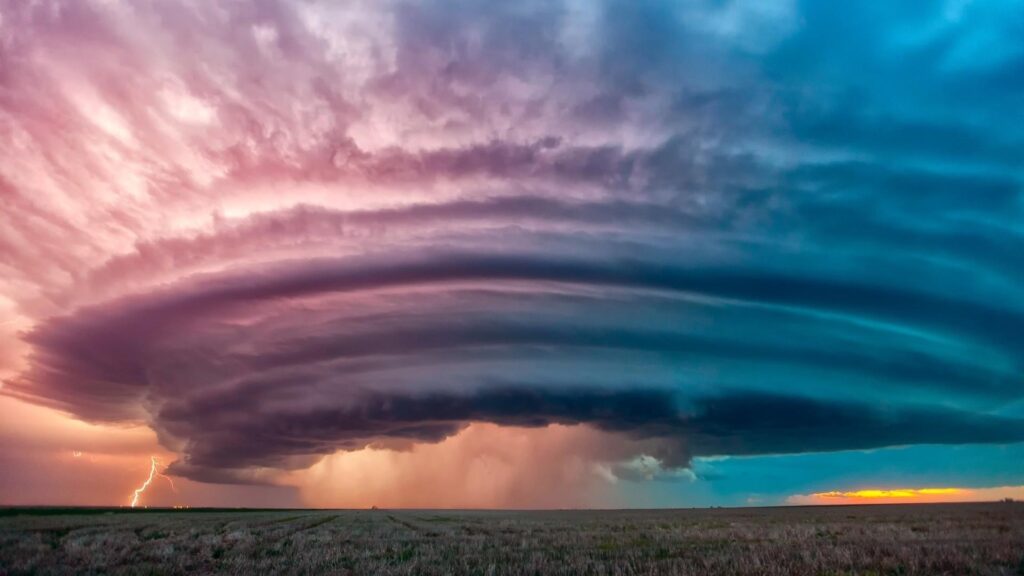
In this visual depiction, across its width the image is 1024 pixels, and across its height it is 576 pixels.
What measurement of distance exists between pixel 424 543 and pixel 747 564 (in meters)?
15.2

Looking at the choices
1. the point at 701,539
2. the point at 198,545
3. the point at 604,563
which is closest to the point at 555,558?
the point at 604,563

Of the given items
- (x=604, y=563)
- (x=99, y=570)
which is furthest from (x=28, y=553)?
(x=604, y=563)

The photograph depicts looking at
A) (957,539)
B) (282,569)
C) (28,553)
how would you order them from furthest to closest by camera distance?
(957,539), (28,553), (282,569)

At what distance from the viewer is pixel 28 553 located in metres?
23.9

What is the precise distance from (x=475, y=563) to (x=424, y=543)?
30.9 feet

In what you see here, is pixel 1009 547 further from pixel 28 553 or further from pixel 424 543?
pixel 28 553

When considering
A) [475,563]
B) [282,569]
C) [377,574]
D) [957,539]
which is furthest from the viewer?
[957,539]

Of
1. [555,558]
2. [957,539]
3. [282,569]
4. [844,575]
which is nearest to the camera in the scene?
[844,575]

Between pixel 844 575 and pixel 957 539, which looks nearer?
pixel 844 575

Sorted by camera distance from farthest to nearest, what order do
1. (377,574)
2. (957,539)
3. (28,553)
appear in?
(957,539)
(28,553)
(377,574)

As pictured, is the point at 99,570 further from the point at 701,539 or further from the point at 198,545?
the point at 701,539

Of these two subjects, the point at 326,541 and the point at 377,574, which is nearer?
the point at 377,574

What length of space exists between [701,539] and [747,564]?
11713 mm

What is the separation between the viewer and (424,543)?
2817 cm
